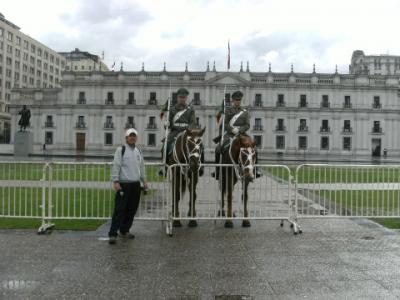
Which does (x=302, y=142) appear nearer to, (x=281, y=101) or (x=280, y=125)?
(x=280, y=125)

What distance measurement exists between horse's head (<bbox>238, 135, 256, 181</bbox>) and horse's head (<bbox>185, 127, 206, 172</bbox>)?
79 centimetres

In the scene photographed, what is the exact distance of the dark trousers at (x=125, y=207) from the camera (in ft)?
24.2

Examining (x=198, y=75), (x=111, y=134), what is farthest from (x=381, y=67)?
(x=111, y=134)

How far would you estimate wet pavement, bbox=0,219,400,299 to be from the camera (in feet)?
15.9

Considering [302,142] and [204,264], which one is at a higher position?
[302,142]

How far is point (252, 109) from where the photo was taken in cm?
7075

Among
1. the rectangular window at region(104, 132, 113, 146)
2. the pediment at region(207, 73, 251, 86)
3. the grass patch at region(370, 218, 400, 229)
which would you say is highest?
the pediment at region(207, 73, 251, 86)

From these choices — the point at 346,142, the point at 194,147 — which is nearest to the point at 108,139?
the point at 346,142

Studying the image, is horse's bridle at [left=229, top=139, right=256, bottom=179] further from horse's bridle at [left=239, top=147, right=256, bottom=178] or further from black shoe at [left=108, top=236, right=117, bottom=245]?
black shoe at [left=108, top=236, right=117, bottom=245]

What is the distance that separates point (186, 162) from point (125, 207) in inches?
61.5

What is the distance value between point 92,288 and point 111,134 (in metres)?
68.2

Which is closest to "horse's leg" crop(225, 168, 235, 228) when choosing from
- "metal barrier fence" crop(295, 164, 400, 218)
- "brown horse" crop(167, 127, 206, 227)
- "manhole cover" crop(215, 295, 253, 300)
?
"brown horse" crop(167, 127, 206, 227)

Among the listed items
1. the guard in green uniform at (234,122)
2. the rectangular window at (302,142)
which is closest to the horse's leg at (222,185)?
the guard in green uniform at (234,122)

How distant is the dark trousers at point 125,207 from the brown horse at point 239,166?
76.8 inches
